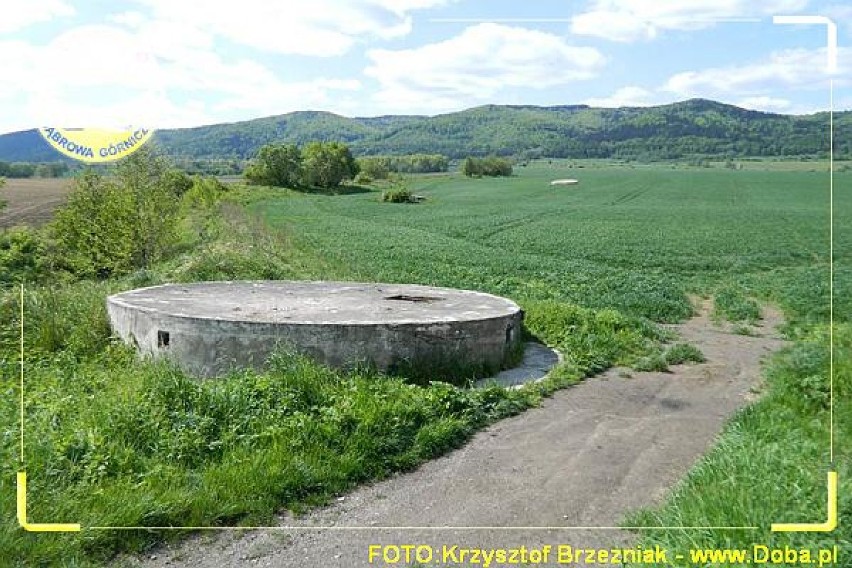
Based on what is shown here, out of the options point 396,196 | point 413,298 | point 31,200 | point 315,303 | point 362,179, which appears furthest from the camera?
point 362,179

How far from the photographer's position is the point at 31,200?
4581 centimetres

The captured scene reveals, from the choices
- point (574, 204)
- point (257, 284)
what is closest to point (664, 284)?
point (257, 284)

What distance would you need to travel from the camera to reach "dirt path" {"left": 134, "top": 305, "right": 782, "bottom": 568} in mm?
5121

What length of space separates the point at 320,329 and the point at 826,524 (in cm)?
599

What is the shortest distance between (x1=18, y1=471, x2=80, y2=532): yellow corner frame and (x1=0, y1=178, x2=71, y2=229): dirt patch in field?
71.9ft

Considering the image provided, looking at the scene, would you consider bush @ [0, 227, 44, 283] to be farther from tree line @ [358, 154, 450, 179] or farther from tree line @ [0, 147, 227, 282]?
tree line @ [358, 154, 450, 179]

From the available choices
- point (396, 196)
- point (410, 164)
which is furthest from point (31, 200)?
point (410, 164)

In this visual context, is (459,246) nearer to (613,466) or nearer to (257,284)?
(257,284)

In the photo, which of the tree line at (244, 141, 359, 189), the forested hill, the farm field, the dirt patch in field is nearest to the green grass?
the farm field

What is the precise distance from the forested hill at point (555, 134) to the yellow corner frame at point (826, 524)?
4851 cm

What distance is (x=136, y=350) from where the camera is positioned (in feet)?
32.7

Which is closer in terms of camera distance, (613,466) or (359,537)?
(359,537)

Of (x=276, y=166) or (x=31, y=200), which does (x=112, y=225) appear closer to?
(x=31, y=200)

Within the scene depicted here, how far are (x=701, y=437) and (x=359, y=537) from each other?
4229 millimetres
